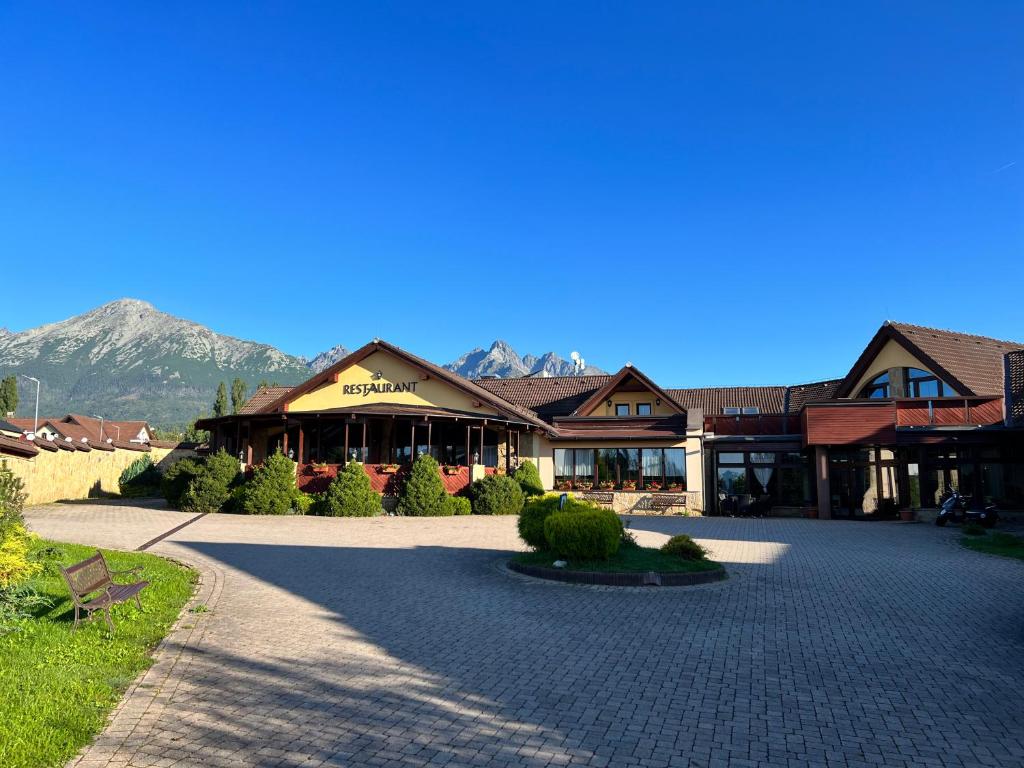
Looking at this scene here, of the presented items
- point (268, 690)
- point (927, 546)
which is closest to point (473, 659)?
point (268, 690)

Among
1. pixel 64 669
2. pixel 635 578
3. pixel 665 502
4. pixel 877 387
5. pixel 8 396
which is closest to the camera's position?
pixel 64 669

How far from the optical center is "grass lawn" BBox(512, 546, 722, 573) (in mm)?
11961

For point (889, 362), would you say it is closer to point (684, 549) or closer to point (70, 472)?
point (684, 549)

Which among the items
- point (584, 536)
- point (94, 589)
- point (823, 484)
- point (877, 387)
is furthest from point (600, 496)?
point (94, 589)

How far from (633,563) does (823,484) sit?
16117 millimetres

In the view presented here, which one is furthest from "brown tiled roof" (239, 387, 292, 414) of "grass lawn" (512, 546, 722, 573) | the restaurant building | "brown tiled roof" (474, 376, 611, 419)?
"grass lawn" (512, 546, 722, 573)

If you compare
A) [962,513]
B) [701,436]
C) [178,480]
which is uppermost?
[701,436]

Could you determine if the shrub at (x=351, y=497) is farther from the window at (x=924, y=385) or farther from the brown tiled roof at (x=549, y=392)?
the window at (x=924, y=385)

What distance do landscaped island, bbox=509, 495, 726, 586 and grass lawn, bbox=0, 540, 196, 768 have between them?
6118mm

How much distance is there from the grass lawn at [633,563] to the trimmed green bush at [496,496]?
431 inches

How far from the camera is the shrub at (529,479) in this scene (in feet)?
88.7

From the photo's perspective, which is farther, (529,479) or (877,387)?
(877,387)

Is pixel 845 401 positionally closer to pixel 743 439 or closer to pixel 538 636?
pixel 743 439

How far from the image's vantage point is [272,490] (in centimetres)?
2345
